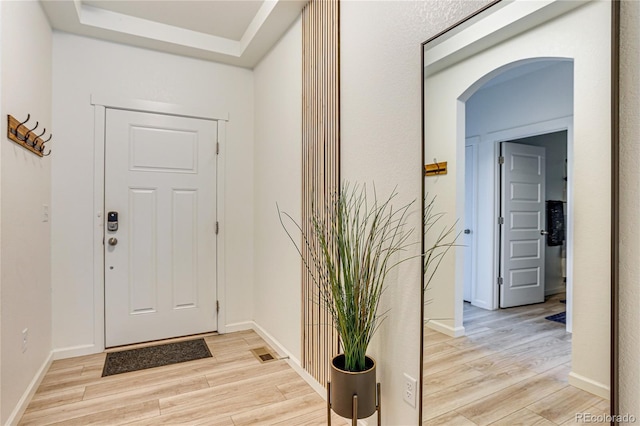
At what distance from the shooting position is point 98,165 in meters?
2.99

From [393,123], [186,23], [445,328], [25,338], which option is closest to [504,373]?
[445,328]

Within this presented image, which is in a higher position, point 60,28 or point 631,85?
point 60,28

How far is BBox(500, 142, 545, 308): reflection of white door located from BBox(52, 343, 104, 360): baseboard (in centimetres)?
302

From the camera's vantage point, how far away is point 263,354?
9.75 feet

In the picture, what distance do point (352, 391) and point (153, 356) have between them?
1939mm

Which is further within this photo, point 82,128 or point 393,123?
point 82,128

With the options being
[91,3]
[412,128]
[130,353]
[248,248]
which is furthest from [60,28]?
[412,128]

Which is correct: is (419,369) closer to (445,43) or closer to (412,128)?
(412,128)

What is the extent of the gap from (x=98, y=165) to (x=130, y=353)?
4.99 ft

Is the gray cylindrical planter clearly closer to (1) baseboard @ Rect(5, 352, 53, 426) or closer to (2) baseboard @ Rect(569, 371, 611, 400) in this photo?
(2) baseboard @ Rect(569, 371, 611, 400)

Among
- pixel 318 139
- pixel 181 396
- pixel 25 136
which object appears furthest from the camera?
pixel 318 139

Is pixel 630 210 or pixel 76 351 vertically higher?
pixel 630 210

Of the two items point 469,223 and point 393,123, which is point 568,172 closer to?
point 469,223

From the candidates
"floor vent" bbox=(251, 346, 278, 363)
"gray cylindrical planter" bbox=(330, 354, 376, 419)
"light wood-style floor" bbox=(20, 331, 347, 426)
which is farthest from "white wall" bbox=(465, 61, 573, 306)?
"floor vent" bbox=(251, 346, 278, 363)
